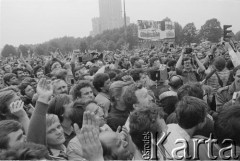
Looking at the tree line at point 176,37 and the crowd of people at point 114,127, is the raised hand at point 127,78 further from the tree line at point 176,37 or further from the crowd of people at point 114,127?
the tree line at point 176,37

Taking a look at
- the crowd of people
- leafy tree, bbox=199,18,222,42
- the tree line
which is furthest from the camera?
leafy tree, bbox=199,18,222,42

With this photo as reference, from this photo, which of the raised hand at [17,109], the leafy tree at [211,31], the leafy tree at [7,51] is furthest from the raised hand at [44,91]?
the leafy tree at [7,51]

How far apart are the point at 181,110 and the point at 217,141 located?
48cm

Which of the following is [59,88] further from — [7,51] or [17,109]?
[7,51]

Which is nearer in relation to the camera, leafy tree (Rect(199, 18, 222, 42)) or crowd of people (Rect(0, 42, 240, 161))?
crowd of people (Rect(0, 42, 240, 161))

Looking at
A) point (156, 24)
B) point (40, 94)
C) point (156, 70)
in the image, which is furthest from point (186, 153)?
point (156, 24)

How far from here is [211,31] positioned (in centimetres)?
5222

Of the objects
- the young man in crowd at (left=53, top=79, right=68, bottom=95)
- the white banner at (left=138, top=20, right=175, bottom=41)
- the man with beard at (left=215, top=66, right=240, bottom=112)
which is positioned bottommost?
the man with beard at (left=215, top=66, right=240, bottom=112)

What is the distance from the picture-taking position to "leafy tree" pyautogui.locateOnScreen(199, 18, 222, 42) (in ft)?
162

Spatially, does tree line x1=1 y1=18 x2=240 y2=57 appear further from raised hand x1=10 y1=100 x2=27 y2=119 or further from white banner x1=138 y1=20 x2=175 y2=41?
raised hand x1=10 y1=100 x2=27 y2=119

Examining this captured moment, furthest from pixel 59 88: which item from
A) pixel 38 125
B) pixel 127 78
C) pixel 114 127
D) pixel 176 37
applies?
pixel 176 37

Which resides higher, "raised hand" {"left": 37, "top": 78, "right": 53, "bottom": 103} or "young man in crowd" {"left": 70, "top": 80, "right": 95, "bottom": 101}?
"raised hand" {"left": 37, "top": 78, "right": 53, "bottom": 103}

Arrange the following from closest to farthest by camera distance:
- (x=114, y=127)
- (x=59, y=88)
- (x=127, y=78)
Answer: (x=114, y=127), (x=59, y=88), (x=127, y=78)

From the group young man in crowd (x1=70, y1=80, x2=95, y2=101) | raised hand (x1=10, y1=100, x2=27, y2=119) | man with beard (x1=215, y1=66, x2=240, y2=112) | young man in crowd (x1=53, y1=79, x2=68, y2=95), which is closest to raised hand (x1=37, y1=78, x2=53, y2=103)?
raised hand (x1=10, y1=100, x2=27, y2=119)
